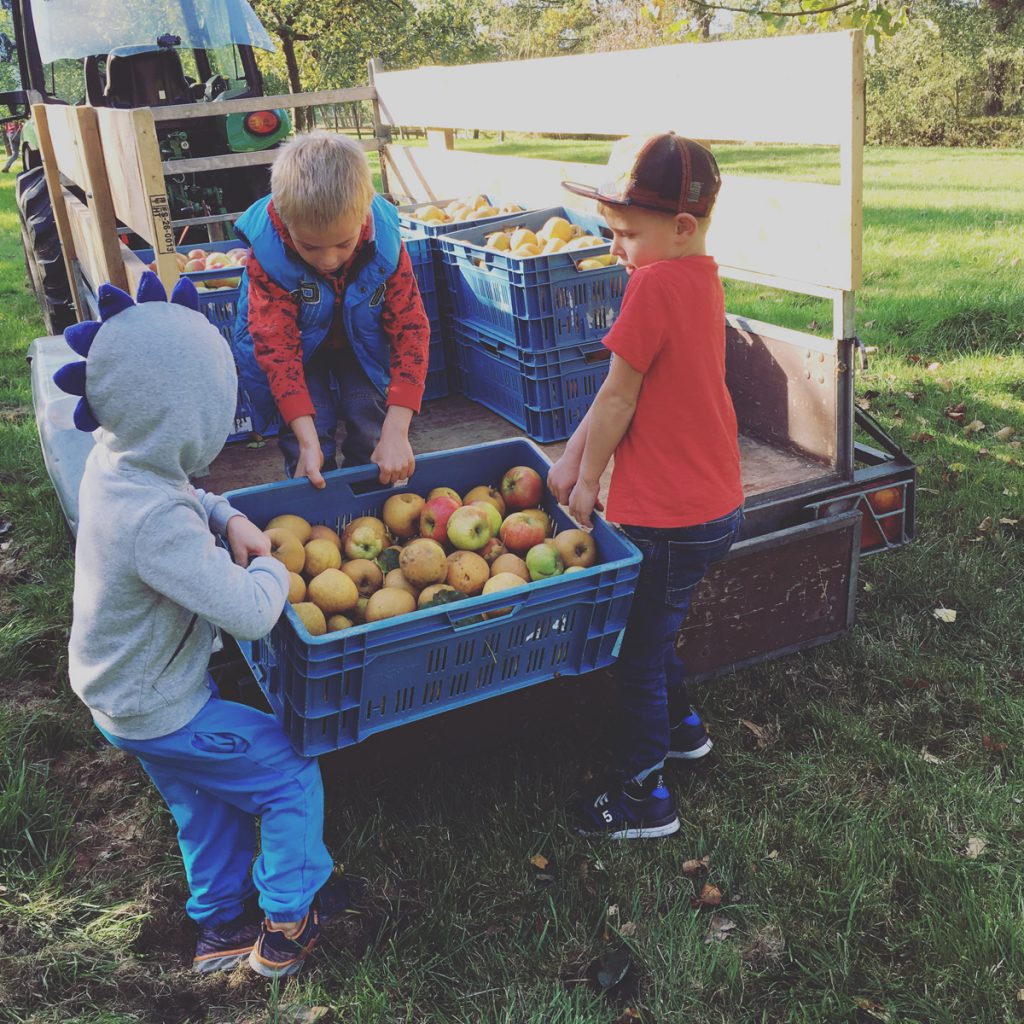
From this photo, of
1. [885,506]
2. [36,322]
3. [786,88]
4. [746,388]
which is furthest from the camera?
[36,322]

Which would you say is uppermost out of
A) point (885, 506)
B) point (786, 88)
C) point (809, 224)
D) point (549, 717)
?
point (786, 88)

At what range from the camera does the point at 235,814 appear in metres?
2.53

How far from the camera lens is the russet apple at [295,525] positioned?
2.76 metres

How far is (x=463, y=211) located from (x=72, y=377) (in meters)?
3.49

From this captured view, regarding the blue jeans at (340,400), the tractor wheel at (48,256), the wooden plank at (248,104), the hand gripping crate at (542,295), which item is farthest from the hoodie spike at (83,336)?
the tractor wheel at (48,256)

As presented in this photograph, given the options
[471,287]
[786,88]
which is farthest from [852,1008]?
[471,287]

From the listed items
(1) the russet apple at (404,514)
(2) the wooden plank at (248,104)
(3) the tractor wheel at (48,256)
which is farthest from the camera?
(3) the tractor wheel at (48,256)

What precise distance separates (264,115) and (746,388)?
4.10 m

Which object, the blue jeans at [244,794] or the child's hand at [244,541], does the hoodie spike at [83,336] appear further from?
the blue jeans at [244,794]

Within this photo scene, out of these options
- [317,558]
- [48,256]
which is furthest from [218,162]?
[317,558]

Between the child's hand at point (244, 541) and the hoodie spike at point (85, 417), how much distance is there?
44 centimetres

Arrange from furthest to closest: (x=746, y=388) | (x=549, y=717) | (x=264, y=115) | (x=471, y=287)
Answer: (x=264, y=115) → (x=471, y=287) → (x=746, y=388) → (x=549, y=717)

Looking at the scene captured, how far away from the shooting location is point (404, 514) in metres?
2.96

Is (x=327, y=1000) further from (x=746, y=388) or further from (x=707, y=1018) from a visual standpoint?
(x=746, y=388)
